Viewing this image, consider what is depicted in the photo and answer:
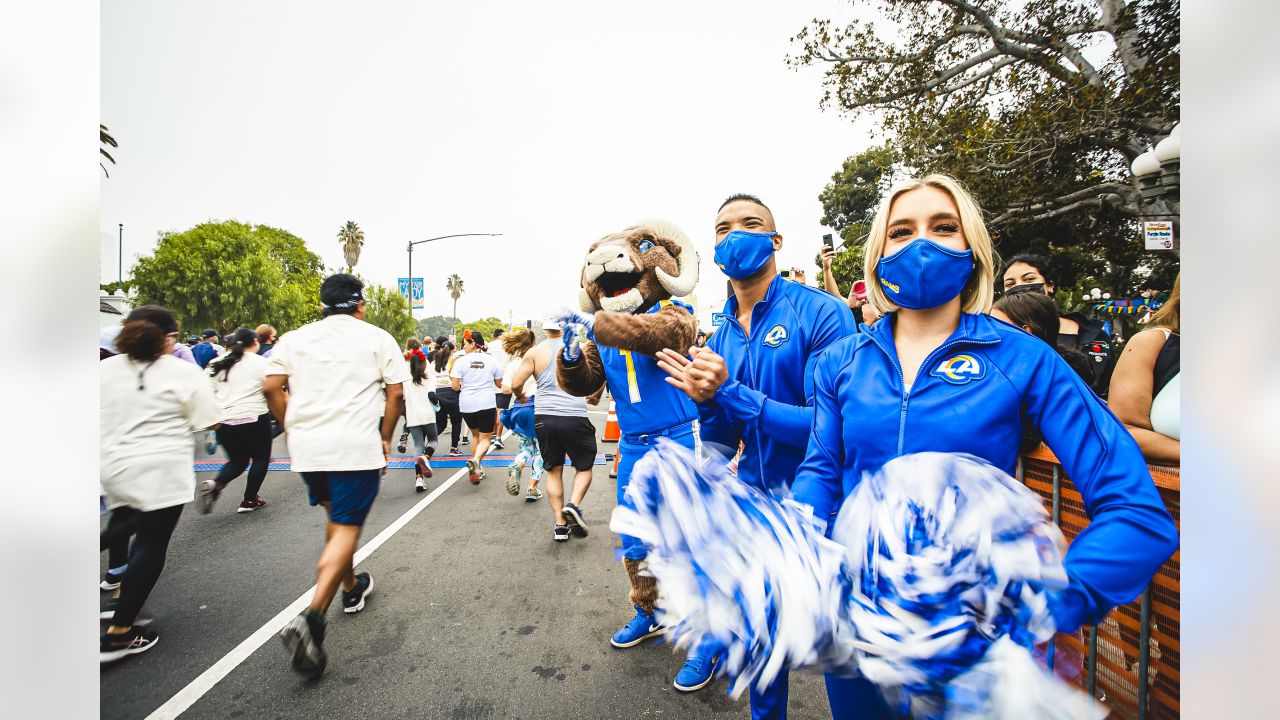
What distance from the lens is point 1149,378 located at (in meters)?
2.15

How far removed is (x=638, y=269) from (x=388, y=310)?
4659 centimetres

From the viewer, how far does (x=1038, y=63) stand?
749cm

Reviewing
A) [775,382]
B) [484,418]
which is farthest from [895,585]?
[484,418]

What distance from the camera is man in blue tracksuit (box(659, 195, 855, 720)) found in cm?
199

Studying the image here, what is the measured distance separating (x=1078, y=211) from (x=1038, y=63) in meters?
3.34

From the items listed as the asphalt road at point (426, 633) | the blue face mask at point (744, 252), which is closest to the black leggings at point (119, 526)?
the asphalt road at point (426, 633)

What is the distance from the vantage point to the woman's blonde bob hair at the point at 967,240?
142 cm

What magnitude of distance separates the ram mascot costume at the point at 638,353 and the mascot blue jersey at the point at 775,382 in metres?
0.43

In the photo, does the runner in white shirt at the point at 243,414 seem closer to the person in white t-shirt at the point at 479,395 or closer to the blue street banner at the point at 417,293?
the person in white t-shirt at the point at 479,395

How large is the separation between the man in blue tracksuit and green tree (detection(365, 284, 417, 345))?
42230 millimetres

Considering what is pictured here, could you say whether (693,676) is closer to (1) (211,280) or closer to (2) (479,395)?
(2) (479,395)

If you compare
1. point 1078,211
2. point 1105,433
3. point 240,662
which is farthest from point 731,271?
point 1078,211

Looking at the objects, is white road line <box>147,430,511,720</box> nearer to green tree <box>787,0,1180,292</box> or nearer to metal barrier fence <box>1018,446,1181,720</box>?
metal barrier fence <box>1018,446,1181,720</box>
